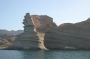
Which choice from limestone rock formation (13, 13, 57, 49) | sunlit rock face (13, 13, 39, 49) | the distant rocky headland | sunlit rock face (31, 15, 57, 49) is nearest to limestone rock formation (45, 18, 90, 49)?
the distant rocky headland

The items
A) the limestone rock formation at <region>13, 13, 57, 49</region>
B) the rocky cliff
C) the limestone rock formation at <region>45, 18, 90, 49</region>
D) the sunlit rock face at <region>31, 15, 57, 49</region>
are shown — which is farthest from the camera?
the sunlit rock face at <region>31, 15, 57, 49</region>

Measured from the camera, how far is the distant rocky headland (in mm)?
95581

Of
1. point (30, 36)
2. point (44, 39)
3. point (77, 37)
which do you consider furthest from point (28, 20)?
point (77, 37)

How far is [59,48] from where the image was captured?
4099 inches

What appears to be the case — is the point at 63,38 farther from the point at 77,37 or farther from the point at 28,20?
the point at 28,20

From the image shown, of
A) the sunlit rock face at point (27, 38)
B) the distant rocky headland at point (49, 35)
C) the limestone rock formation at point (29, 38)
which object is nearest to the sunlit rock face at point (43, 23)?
the distant rocky headland at point (49, 35)

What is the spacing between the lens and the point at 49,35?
107m

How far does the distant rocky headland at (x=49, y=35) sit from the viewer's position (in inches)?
3763

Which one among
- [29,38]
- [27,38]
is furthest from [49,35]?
[27,38]

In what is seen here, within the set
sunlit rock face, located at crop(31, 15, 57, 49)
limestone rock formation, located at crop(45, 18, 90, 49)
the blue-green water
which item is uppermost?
sunlit rock face, located at crop(31, 15, 57, 49)

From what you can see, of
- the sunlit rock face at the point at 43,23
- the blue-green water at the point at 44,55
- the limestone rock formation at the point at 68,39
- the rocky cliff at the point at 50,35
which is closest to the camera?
the blue-green water at the point at 44,55

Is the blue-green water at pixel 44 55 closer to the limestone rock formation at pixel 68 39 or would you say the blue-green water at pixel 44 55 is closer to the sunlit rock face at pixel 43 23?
the limestone rock formation at pixel 68 39

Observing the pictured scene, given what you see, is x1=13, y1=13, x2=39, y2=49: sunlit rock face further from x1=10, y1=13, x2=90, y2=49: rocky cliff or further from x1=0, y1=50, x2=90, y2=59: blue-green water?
x1=0, y1=50, x2=90, y2=59: blue-green water

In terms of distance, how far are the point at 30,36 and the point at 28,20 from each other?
608 cm
